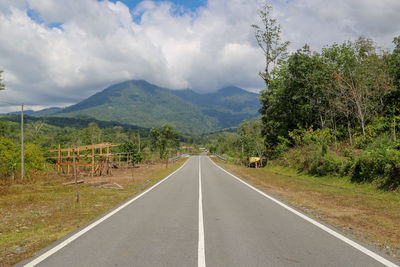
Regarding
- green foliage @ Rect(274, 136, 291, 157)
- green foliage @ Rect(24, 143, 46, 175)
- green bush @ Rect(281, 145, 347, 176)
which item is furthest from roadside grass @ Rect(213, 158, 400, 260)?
green foliage @ Rect(24, 143, 46, 175)

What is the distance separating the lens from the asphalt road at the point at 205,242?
445 centimetres

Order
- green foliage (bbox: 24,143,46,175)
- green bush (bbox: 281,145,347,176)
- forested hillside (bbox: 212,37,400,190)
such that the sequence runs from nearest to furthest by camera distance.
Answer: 1. forested hillside (bbox: 212,37,400,190)
2. green bush (bbox: 281,145,347,176)
3. green foliage (bbox: 24,143,46,175)

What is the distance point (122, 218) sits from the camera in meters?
7.59

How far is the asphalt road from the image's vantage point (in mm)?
4453

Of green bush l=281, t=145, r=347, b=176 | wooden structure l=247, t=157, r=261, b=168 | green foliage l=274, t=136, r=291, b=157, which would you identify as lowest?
wooden structure l=247, t=157, r=261, b=168

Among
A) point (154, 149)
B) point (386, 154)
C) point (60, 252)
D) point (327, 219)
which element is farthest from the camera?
point (154, 149)

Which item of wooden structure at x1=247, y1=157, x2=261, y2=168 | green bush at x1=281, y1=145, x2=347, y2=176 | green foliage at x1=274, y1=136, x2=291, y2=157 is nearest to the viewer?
green bush at x1=281, y1=145, x2=347, y2=176

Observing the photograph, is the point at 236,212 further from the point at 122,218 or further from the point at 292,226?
the point at 122,218

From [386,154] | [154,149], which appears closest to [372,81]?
[386,154]

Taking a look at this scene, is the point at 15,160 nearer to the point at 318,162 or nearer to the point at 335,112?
the point at 318,162

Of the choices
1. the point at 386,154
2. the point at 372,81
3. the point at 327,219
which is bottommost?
the point at 327,219

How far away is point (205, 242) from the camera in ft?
17.8

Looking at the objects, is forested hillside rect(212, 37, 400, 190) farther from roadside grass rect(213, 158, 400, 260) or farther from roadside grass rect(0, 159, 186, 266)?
roadside grass rect(0, 159, 186, 266)

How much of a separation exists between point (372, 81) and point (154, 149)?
55703 mm
